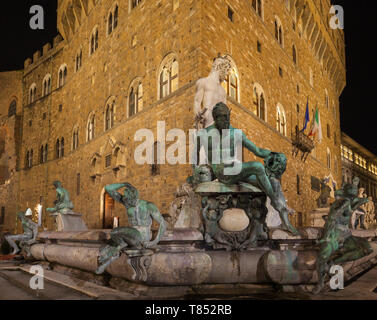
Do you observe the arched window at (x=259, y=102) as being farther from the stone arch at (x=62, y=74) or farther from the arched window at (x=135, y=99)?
the stone arch at (x=62, y=74)

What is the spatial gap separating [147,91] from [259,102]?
4.94m

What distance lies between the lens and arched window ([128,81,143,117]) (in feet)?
46.7

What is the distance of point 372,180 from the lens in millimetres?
44156

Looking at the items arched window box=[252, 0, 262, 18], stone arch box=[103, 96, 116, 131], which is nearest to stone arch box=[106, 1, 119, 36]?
stone arch box=[103, 96, 116, 131]

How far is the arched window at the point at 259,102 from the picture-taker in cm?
1467

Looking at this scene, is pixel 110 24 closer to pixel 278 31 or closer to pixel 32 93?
pixel 278 31

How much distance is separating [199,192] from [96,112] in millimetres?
15524

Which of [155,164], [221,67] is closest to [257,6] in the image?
[155,164]

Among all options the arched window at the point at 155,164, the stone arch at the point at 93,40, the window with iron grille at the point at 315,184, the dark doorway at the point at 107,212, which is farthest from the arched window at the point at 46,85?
the window with iron grille at the point at 315,184

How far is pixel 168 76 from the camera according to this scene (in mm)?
12688

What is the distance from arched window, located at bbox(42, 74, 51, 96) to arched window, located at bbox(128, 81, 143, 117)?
12589 mm

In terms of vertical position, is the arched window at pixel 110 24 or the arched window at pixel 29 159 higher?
the arched window at pixel 110 24

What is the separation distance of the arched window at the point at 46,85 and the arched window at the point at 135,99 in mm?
12589
